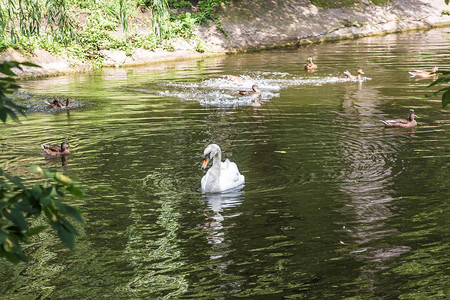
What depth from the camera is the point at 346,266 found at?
724 centimetres

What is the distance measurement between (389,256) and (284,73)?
1643cm

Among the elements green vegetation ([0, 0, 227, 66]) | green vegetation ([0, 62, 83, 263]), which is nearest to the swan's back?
green vegetation ([0, 62, 83, 263])

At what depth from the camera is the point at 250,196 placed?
33.2 ft

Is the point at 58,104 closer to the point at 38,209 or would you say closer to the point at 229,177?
the point at 229,177

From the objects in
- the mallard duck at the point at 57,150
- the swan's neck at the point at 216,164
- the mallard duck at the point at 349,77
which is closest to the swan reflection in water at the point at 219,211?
the swan's neck at the point at 216,164

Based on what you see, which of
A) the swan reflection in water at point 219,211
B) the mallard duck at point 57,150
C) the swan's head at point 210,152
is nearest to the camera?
the swan reflection in water at point 219,211

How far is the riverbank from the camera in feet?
93.1

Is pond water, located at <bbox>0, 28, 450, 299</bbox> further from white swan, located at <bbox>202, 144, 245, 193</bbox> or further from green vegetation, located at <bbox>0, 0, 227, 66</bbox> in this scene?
green vegetation, located at <bbox>0, 0, 227, 66</bbox>

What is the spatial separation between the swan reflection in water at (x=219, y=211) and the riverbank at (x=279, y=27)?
17.6 m

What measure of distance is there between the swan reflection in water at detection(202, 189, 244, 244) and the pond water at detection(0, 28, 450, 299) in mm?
43

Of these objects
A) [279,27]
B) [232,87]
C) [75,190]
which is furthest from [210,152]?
[279,27]

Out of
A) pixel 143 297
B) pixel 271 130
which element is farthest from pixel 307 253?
pixel 271 130

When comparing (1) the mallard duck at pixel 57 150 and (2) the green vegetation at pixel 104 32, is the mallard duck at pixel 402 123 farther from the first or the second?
(2) the green vegetation at pixel 104 32

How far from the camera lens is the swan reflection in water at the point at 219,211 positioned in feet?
27.7
